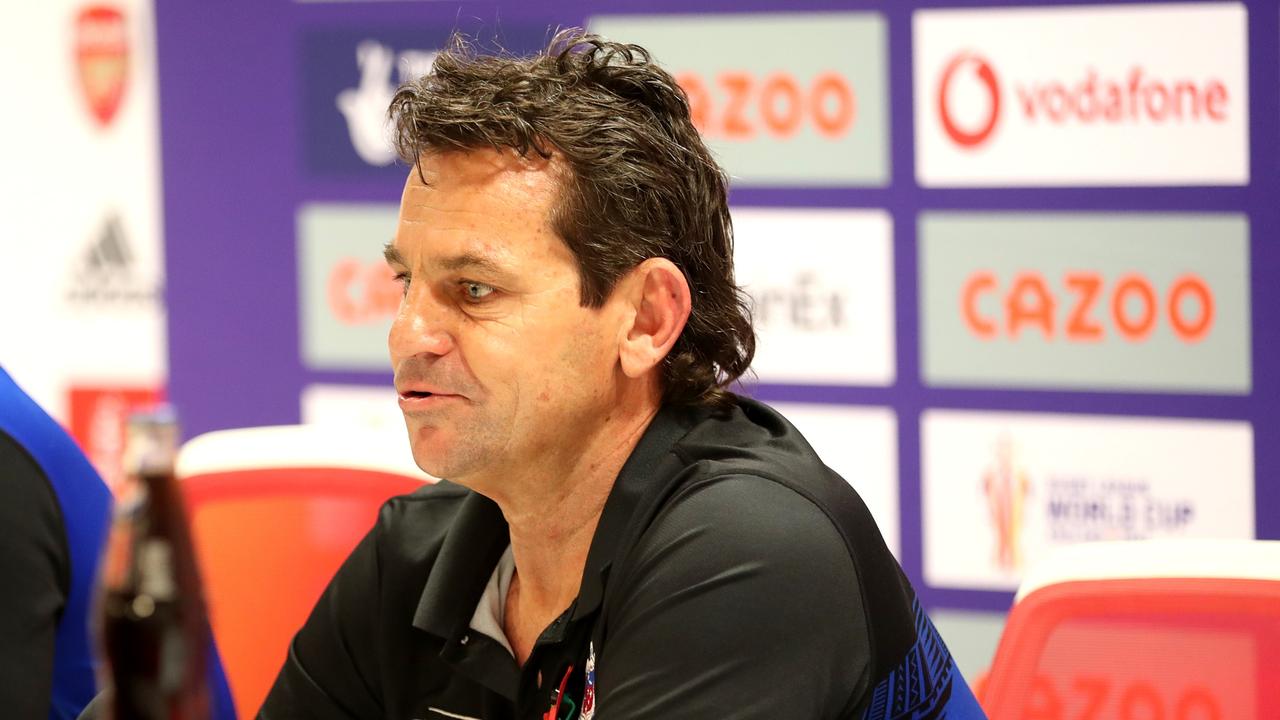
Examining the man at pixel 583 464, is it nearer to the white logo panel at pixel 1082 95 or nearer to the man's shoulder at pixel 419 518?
the man's shoulder at pixel 419 518

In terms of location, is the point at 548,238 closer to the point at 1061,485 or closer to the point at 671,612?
the point at 671,612

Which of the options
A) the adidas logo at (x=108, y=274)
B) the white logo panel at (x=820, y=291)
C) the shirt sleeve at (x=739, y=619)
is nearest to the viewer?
the shirt sleeve at (x=739, y=619)

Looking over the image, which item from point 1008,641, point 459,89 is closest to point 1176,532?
point 1008,641

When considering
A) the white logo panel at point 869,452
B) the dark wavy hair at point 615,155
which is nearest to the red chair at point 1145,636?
the dark wavy hair at point 615,155

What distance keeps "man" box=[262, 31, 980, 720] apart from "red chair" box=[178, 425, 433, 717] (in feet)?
0.76

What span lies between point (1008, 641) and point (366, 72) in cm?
219

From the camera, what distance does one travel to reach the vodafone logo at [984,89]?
108 inches

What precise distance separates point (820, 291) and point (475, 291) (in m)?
1.56

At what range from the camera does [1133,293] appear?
268 cm

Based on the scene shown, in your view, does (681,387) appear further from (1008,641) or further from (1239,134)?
(1239,134)

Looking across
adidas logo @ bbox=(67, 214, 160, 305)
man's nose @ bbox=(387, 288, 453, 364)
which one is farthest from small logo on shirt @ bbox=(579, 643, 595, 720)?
adidas logo @ bbox=(67, 214, 160, 305)

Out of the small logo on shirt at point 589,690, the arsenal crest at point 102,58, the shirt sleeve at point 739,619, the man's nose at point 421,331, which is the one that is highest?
the arsenal crest at point 102,58

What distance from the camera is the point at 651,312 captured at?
1.49 metres

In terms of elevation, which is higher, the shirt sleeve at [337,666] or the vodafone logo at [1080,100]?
the vodafone logo at [1080,100]
